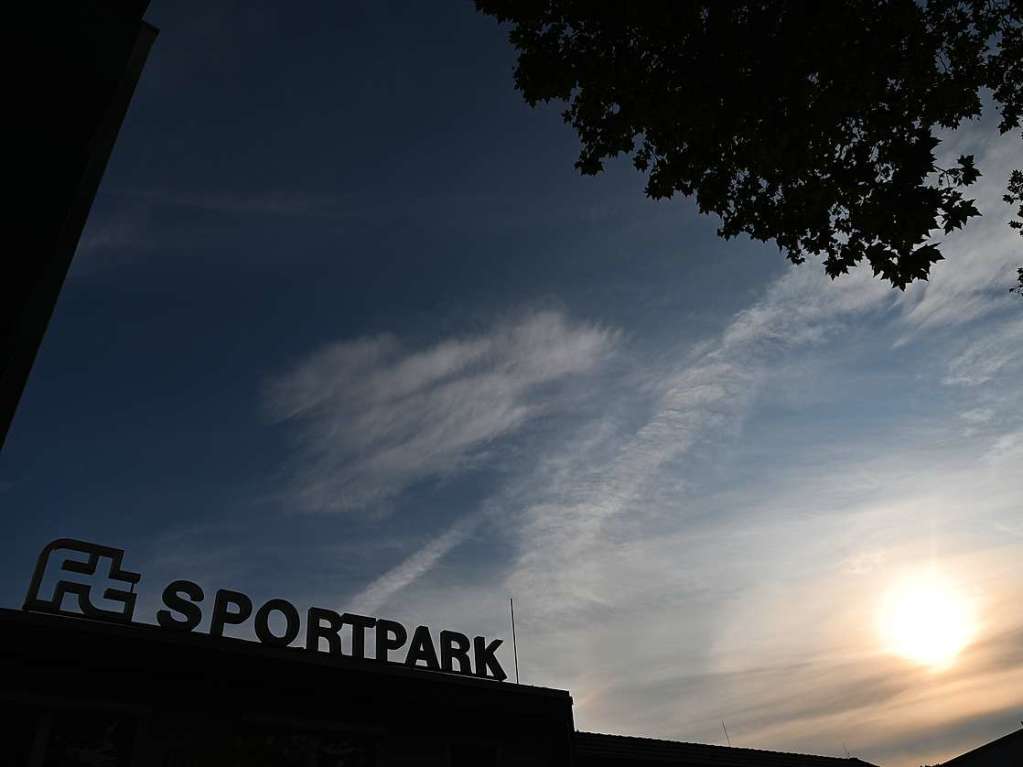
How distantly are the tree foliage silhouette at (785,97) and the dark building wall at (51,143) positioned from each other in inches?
446

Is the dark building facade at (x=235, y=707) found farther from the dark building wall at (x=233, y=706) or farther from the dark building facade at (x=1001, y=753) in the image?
the dark building facade at (x=1001, y=753)

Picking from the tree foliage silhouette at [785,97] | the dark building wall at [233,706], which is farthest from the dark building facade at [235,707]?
the tree foliage silhouette at [785,97]

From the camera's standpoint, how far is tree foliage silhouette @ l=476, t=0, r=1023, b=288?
11109 mm

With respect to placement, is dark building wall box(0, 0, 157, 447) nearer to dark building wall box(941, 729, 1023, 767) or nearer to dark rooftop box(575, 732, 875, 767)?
Result: dark rooftop box(575, 732, 875, 767)

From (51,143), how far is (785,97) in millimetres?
12249

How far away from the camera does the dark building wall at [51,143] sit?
174 cm

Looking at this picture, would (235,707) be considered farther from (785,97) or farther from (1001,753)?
(1001,753)

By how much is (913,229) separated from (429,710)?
14.8 m

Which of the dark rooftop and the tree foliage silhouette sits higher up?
the tree foliage silhouette

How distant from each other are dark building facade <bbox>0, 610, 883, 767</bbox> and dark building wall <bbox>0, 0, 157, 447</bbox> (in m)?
13.1

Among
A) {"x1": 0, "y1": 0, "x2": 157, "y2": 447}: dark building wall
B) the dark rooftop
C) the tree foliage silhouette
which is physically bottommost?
{"x1": 0, "y1": 0, "x2": 157, "y2": 447}: dark building wall

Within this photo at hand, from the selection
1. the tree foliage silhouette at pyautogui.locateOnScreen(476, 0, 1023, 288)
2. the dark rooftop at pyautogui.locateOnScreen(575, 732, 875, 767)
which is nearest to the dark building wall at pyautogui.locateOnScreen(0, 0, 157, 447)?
the tree foliage silhouette at pyautogui.locateOnScreen(476, 0, 1023, 288)

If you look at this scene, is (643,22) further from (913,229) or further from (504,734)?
(504,734)

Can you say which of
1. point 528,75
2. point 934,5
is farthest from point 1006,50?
point 528,75
